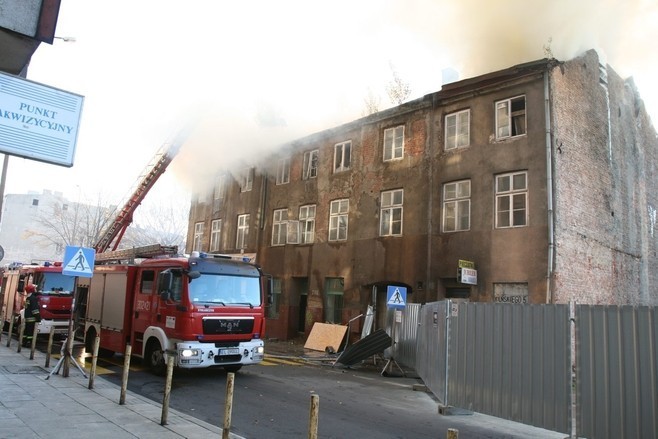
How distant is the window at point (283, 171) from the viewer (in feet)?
80.8

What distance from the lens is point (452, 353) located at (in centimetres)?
838

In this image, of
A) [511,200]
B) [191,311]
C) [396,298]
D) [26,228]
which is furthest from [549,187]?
[26,228]

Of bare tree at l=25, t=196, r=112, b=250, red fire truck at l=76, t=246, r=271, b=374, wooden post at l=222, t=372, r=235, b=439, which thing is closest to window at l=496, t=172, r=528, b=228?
red fire truck at l=76, t=246, r=271, b=374

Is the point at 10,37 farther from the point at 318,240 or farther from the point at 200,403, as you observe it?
the point at 318,240

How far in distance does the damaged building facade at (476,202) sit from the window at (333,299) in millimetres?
61

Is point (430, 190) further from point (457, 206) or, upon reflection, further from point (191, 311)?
point (191, 311)

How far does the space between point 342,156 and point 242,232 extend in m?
7.83

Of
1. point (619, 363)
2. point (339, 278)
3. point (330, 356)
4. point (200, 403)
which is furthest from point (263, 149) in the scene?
point (619, 363)

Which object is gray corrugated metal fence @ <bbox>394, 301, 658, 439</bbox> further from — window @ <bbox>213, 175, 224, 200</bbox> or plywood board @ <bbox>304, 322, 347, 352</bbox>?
window @ <bbox>213, 175, 224, 200</bbox>

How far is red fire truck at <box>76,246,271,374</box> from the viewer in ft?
33.1

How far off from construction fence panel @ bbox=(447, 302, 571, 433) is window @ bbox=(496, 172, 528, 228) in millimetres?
8072

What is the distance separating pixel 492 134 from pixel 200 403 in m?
12.6

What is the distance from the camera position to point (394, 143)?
19.9 meters

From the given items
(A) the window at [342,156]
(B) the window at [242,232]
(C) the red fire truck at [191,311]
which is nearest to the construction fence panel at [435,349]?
(C) the red fire truck at [191,311]
